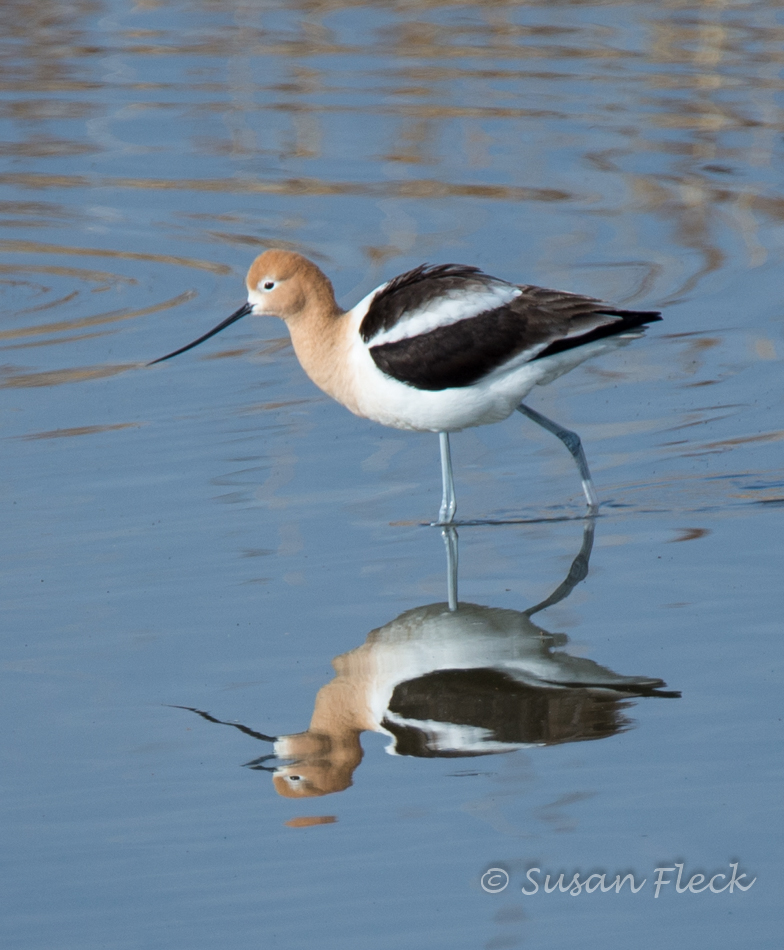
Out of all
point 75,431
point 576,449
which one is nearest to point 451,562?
point 576,449

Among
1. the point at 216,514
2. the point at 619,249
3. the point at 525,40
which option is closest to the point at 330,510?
the point at 216,514

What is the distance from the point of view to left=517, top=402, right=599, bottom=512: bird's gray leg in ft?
20.5

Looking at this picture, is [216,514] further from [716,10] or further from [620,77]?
[716,10]

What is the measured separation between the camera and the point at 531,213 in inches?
418

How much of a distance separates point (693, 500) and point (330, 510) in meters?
1.41

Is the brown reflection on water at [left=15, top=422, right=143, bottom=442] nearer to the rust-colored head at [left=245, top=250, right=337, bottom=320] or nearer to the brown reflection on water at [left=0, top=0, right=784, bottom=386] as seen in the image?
the rust-colored head at [left=245, top=250, right=337, bottom=320]

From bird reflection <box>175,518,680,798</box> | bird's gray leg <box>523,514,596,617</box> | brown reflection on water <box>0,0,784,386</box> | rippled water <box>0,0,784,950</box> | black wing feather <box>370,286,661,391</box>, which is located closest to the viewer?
rippled water <box>0,0,784,950</box>

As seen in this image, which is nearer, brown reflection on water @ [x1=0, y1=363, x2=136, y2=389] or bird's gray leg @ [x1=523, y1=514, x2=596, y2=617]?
bird's gray leg @ [x1=523, y1=514, x2=596, y2=617]

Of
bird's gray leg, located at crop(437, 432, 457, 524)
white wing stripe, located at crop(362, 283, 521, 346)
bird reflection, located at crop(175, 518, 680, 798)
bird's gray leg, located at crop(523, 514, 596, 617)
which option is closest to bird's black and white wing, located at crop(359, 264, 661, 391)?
white wing stripe, located at crop(362, 283, 521, 346)

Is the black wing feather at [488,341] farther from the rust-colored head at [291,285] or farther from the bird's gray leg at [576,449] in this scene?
the rust-colored head at [291,285]

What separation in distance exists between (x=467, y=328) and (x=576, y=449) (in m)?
0.68

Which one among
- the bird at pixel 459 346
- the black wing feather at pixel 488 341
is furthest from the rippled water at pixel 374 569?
the black wing feather at pixel 488 341

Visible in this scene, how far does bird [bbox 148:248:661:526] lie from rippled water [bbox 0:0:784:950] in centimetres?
45

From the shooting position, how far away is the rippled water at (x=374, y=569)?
13.2 ft
